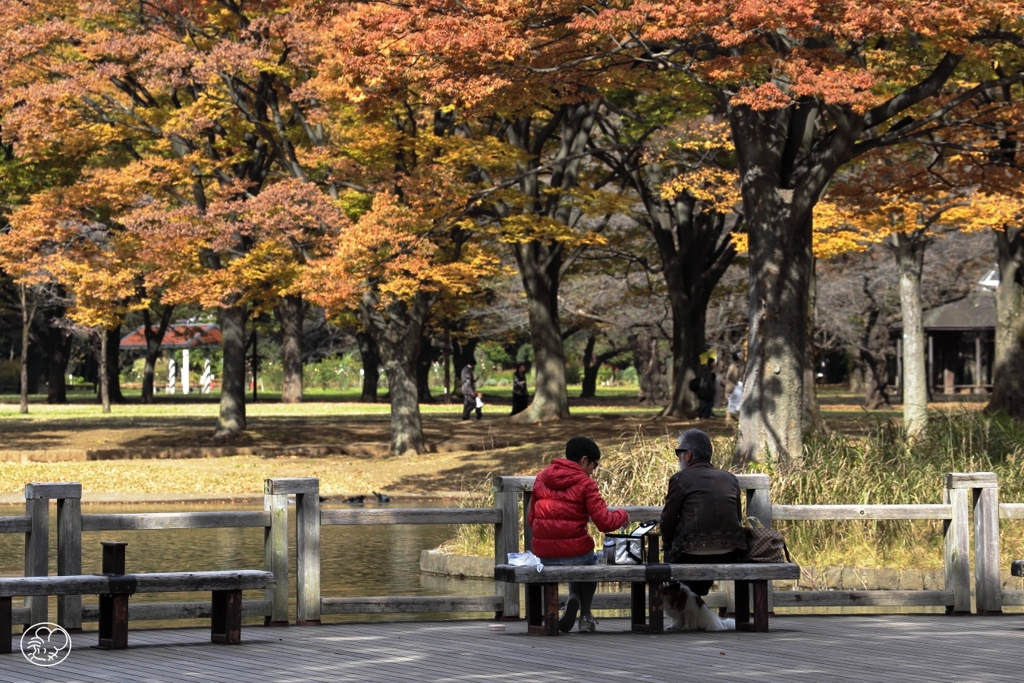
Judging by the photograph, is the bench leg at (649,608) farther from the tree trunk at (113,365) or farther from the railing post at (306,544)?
the tree trunk at (113,365)

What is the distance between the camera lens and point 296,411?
56562 mm

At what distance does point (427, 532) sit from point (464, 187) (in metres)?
10.5

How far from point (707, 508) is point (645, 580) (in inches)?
28.0

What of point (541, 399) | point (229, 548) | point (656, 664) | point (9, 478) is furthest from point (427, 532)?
point (541, 399)

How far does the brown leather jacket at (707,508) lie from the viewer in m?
10.7

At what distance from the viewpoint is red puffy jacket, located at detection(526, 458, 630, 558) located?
10430 mm

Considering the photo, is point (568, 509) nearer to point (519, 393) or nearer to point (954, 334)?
point (519, 393)

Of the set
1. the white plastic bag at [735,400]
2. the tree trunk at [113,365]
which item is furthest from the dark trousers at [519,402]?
the tree trunk at [113,365]

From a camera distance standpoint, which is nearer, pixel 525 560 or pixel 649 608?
pixel 525 560

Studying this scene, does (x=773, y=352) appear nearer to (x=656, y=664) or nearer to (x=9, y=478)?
(x=656, y=664)

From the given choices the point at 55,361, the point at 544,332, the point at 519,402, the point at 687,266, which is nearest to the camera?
the point at 544,332

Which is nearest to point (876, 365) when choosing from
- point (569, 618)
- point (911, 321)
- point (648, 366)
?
point (648, 366)

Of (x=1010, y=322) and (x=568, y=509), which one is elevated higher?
(x=1010, y=322)

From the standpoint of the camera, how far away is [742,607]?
36.1 feet
